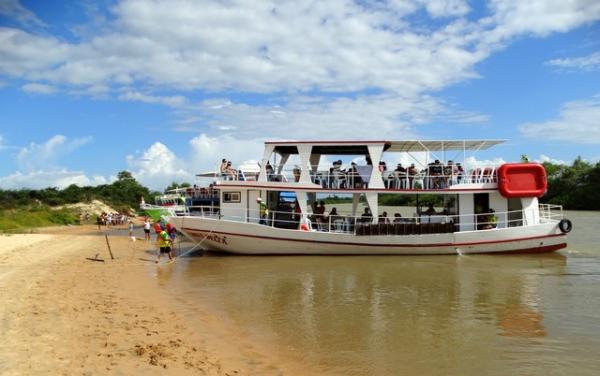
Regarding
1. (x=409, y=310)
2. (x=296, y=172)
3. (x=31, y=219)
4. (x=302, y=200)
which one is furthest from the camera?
(x=31, y=219)

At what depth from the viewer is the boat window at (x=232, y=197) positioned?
62.7 feet

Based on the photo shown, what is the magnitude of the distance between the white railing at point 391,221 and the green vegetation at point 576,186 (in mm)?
43895

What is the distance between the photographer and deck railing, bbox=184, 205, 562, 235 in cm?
1844

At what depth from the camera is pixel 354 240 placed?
18.3 m

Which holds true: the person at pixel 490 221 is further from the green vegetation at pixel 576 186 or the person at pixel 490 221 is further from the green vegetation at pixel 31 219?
the green vegetation at pixel 576 186

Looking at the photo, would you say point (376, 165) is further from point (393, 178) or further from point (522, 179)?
point (522, 179)

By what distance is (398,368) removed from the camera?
6.88 meters

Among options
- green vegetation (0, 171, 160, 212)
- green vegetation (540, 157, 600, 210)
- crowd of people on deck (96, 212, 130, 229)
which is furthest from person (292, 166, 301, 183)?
green vegetation (540, 157, 600, 210)

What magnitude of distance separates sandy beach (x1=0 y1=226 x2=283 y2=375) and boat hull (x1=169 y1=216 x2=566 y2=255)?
4.91m

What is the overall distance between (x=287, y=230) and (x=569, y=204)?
51338 millimetres

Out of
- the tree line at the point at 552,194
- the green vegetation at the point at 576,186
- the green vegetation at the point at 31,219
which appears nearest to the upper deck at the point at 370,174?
the green vegetation at the point at 31,219

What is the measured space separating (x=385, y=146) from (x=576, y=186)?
48.3 metres

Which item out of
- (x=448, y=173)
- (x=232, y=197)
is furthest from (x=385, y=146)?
(x=232, y=197)

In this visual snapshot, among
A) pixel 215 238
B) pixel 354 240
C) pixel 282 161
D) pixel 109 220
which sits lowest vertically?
pixel 354 240
